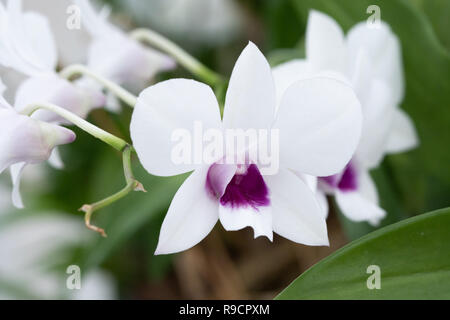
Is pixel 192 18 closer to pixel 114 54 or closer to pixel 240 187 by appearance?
pixel 114 54

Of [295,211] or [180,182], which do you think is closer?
[295,211]

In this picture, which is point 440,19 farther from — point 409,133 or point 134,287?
point 134,287

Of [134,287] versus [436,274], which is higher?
[134,287]

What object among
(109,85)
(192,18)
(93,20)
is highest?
(192,18)

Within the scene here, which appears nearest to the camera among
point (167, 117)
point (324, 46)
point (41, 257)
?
point (167, 117)

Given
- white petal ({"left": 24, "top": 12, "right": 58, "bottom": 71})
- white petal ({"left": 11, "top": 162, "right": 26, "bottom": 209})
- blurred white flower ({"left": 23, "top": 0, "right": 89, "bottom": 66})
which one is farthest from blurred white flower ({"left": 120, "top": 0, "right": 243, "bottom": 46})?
white petal ({"left": 11, "top": 162, "right": 26, "bottom": 209})

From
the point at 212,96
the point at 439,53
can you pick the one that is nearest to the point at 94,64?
Answer: the point at 212,96

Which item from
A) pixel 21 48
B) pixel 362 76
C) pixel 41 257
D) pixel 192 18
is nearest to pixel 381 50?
pixel 362 76
